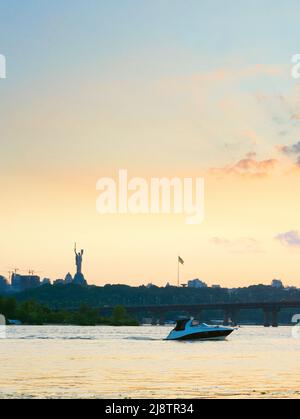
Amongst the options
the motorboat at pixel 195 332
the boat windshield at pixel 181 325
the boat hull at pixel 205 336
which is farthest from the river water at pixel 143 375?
the boat windshield at pixel 181 325

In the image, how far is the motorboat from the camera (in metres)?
178

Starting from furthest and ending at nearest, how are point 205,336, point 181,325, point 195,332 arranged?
1. point 205,336
2. point 181,325
3. point 195,332

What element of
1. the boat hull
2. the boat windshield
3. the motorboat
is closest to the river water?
the motorboat

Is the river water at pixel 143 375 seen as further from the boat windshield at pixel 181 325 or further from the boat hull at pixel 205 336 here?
the boat windshield at pixel 181 325

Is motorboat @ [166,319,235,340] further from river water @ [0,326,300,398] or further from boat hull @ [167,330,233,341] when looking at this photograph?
river water @ [0,326,300,398]

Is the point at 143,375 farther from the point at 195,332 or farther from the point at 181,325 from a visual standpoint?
the point at 181,325

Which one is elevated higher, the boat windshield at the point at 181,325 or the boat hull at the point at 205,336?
the boat windshield at the point at 181,325

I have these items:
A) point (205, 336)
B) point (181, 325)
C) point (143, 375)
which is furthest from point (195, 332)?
point (143, 375)

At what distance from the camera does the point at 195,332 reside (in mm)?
178000

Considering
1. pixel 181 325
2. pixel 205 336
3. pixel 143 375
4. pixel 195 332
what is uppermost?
pixel 181 325

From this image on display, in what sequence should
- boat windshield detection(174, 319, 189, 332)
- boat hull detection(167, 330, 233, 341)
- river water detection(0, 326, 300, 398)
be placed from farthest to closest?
boat windshield detection(174, 319, 189, 332) → boat hull detection(167, 330, 233, 341) → river water detection(0, 326, 300, 398)

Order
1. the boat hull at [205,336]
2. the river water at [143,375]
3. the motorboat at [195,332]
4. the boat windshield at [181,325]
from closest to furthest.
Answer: the river water at [143,375]
the motorboat at [195,332]
the boat hull at [205,336]
the boat windshield at [181,325]

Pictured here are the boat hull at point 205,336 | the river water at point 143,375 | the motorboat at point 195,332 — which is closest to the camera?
the river water at point 143,375

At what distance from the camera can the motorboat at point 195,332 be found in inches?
7003
